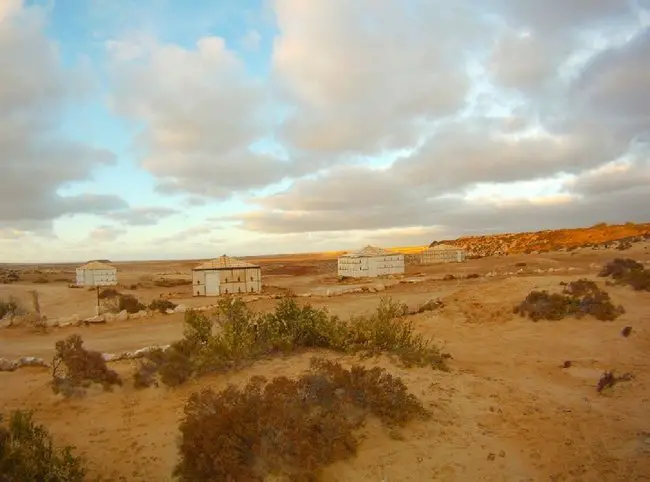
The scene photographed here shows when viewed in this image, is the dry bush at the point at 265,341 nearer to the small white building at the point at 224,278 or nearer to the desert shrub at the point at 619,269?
the desert shrub at the point at 619,269

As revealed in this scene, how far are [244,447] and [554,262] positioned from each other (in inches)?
1630

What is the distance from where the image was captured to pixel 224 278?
31078 mm

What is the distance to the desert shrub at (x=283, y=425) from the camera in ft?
14.6

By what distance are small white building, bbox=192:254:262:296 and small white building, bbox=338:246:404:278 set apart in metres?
13.1

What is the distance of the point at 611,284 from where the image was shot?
16.0m

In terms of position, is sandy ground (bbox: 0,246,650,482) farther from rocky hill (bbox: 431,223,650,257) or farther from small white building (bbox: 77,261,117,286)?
rocky hill (bbox: 431,223,650,257)

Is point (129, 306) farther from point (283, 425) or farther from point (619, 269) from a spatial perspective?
point (619, 269)

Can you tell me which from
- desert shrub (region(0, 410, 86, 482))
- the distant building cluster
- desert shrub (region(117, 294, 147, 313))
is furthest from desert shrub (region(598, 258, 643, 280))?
the distant building cluster

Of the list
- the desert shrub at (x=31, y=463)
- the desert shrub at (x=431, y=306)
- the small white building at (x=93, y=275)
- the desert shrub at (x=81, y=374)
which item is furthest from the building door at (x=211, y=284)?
the desert shrub at (x=31, y=463)

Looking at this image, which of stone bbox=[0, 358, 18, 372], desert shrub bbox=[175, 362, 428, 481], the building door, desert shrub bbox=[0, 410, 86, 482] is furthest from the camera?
the building door

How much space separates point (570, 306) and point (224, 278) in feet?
72.2

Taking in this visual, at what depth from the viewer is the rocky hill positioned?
7019 cm

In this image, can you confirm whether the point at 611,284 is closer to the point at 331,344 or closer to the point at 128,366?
the point at 331,344

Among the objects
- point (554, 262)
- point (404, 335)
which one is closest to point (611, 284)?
point (404, 335)
